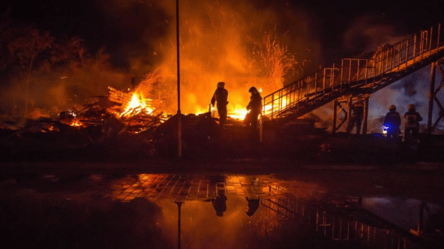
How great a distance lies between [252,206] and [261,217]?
0.56 m

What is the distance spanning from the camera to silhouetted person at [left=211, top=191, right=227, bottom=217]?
4.90 metres

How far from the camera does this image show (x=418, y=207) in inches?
207

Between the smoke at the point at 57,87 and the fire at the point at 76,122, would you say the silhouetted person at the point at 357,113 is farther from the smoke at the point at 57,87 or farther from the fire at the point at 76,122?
the smoke at the point at 57,87

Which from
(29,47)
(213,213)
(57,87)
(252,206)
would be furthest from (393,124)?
(57,87)

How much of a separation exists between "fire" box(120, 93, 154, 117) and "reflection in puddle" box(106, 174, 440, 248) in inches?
310

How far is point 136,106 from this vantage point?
15.7m

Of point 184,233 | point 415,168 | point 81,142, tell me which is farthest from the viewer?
point 81,142

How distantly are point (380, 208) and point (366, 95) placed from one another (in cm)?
1081

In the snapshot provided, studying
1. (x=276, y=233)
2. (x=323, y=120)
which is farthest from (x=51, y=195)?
(x=323, y=120)

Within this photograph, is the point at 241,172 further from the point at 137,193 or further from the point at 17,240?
the point at 17,240

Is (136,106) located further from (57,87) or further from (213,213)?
(57,87)

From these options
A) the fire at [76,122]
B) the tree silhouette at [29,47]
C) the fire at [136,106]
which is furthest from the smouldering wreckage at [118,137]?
the tree silhouette at [29,47]

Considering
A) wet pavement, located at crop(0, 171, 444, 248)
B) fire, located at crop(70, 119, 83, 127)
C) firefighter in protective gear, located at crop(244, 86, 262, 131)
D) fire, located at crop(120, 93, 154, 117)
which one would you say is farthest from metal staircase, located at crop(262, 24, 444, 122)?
fire, located at crop(70, 119, 83, 127)

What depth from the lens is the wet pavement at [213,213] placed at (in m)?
3.80
